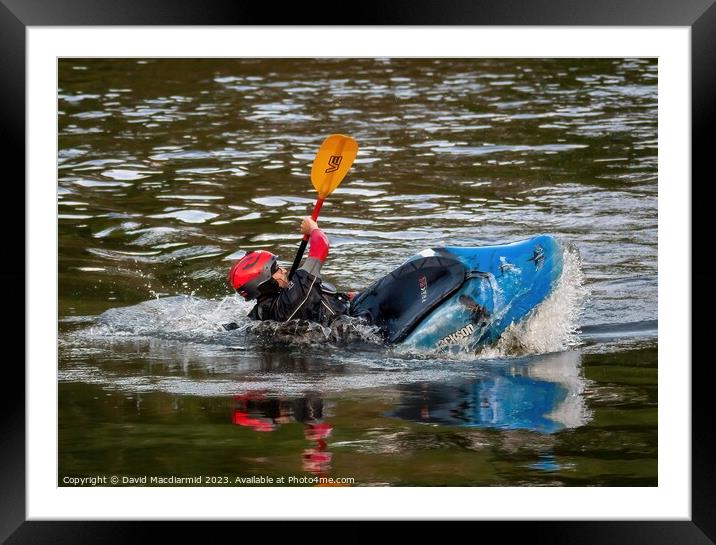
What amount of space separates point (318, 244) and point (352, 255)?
2.66m

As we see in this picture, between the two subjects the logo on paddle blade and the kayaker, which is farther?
the logo on paddle blade

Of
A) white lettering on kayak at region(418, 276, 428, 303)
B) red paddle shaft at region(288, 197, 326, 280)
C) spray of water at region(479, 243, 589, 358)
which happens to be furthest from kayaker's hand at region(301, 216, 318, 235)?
spray of water at region(479, 243, 589, 358)

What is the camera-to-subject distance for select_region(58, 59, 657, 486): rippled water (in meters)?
6.54


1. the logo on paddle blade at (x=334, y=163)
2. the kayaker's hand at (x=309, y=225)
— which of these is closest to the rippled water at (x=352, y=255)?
the kayaker's hand at (x=309, y=225)

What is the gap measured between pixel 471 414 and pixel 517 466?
3.17 ft

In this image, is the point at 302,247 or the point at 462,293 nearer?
the point at 462,293

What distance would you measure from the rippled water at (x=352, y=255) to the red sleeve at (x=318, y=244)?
56 centimetres

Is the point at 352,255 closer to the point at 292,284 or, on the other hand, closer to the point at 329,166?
the point at 329,166

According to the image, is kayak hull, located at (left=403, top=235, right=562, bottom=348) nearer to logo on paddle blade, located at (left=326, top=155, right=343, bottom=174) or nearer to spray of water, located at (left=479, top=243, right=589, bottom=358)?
spray of water, located at (left=479, top=243, right=589, bottom=358)

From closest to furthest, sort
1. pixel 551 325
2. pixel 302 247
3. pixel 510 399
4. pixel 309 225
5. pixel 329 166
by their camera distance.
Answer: pixel 510 399 < pixel 309 225 < pixel 302 247 < pixel 551 325 < pixel 329 166
